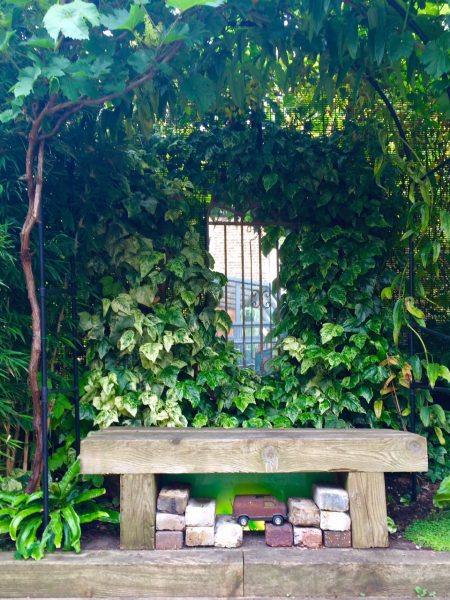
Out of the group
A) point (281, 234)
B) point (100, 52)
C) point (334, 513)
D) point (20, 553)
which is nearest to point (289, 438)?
point (334, 513)

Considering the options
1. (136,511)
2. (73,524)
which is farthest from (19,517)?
(136,511)

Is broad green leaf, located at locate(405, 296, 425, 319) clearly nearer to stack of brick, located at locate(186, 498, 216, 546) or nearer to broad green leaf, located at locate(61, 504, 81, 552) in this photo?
stack of brick, located at locate(186, 498, 216, 546)

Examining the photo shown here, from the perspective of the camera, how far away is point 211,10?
2752 millimetres

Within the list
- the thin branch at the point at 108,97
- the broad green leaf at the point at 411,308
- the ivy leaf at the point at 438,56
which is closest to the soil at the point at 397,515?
the broad green leaf at the point at 411,308

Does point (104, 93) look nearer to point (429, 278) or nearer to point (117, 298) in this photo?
point (117, 298)

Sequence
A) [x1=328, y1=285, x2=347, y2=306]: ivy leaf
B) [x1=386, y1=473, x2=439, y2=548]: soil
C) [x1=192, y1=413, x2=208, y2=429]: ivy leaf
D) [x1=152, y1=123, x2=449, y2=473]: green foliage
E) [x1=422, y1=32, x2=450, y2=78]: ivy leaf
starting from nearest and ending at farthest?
[x1=422, y1=32, x2=450, y2=78]: ivy leaf, [x1=386, y1=473, x2=439, y2=548]: soil, [x1=192, y1=413, x2=208, y2=429]: ivy leaf, [x1=152, y1=123, x2=449, y2=473]: green foliage, [x1=328, y1=285, x2=347, y2=306]: ivy leaf

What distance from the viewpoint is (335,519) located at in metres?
2.98

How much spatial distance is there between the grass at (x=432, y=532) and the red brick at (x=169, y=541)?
1.36 metres

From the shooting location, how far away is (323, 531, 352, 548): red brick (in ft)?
9.76

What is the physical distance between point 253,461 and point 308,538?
0.56 m

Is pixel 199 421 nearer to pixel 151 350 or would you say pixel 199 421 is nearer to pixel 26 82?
pixel 151 350

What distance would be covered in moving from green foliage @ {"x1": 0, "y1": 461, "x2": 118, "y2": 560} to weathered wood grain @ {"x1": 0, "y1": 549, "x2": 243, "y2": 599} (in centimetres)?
9

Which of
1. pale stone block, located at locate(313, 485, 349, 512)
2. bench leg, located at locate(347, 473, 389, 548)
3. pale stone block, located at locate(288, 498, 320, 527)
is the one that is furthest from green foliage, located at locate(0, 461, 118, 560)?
bench leg, located at locate(347, 473, 389, 548)

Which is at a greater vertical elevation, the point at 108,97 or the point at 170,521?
the point at 108,97
